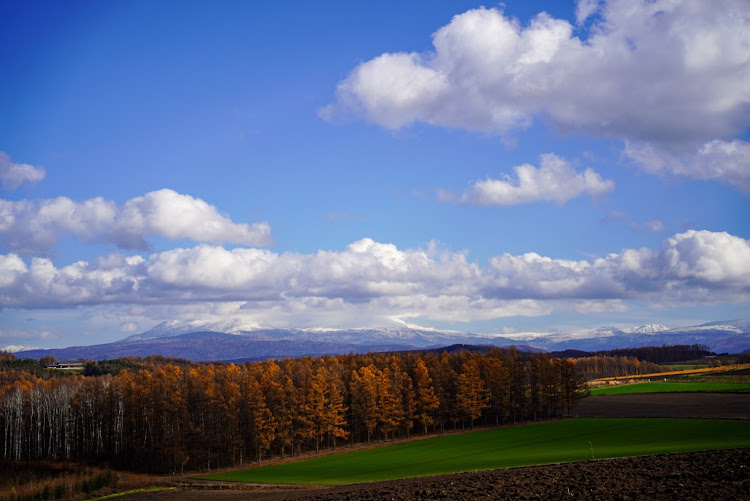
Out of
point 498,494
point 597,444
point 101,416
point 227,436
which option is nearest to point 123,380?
point 101,416

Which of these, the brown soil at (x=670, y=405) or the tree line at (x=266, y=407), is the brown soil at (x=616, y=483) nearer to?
the brown soil at (x=670, y=405)

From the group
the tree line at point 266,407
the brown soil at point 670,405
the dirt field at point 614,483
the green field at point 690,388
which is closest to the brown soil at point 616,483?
the dirt field at point 614,483

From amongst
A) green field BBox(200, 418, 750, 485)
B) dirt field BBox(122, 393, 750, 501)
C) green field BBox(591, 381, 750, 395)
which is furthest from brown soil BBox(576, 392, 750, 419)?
dirt field BBox(122, 393, 750, 501)

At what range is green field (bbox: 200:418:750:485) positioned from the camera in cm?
5884

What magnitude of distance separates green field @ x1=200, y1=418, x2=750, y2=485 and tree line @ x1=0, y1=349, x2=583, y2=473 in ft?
37.4

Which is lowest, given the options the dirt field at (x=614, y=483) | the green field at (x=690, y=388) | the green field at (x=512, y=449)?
the green field at (x=690, y=388)

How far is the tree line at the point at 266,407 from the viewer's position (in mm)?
96938

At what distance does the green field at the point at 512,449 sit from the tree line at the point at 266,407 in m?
11.4

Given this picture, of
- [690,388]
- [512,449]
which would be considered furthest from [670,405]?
[512,449]

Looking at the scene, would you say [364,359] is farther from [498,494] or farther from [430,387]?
[498,494]

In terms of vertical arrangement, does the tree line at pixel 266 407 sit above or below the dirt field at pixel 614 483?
below

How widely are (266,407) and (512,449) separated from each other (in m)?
44.0

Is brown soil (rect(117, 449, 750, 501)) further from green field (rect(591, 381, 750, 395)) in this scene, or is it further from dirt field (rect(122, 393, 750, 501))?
green field (rect(591, 381, 750, 395))

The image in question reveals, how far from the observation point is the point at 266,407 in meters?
98.9
